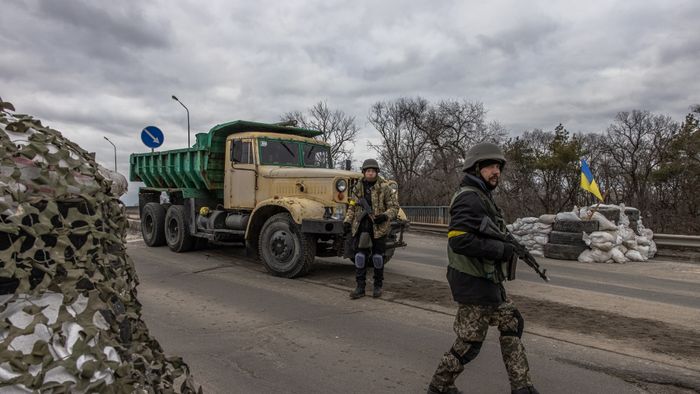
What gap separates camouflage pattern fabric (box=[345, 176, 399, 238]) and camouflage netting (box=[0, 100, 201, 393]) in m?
4.40

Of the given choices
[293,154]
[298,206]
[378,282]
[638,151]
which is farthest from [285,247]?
[638,151]

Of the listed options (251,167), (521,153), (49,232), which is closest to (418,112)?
(521,153)

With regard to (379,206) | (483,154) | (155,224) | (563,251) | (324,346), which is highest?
(483,154)

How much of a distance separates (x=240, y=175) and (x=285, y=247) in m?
2.17

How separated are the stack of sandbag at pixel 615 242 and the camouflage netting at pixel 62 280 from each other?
399 inches

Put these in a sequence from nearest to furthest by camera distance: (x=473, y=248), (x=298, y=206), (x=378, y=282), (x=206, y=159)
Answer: (x=473, y=248)
(x=378, y=282)
(x=298, y=206)
(x=206, y=159)

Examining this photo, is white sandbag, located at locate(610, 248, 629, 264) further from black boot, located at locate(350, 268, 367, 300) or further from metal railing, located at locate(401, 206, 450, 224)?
metal railing, located at locate(401, 206, 450, 224)

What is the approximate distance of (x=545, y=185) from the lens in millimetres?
28359

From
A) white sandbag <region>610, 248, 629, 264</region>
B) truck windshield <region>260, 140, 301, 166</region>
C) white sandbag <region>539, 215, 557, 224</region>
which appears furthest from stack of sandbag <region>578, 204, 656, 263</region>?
truck windshield <region>260, 140, 301, 166</region>

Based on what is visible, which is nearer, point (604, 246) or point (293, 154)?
point (293, 154)

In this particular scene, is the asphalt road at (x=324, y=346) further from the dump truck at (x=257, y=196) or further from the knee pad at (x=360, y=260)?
the dump truck at (x=257, y=196)

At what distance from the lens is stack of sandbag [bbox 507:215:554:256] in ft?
37.0

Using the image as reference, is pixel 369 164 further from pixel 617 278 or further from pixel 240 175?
pixel 617 278

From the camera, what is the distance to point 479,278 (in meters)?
3.18
